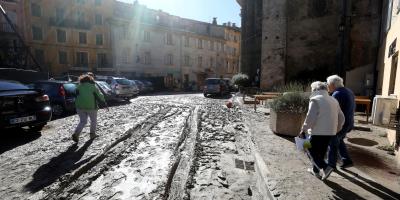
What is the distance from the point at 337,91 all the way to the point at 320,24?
58.1 ft

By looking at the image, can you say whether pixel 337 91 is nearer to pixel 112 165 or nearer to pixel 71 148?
pixel 112 165

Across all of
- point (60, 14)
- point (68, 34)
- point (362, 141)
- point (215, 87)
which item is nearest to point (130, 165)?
point (362, 141)

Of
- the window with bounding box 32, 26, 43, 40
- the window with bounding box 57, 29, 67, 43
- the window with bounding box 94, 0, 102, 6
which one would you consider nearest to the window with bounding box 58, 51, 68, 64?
the window with bounding box 57, 29, 67, 43

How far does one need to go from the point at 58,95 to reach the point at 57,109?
56cm

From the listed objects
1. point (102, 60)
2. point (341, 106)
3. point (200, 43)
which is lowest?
point (341, 106)

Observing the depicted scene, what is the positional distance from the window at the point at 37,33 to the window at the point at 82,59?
4645 millimetres

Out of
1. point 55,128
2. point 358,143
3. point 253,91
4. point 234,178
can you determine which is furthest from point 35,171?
point 253,91

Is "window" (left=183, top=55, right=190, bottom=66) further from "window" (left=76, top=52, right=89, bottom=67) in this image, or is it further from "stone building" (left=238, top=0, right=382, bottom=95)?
"stone building" (left=238, top=0, right=382, bottom=95)

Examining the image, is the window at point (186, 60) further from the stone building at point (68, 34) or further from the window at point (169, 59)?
the stone building at point (68, 34)

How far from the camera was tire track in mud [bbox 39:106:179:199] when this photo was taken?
374cm

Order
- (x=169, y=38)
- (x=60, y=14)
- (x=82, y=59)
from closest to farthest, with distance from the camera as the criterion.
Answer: (x=60, y=14) → (x=82, y=59) → (x=169, y=38)

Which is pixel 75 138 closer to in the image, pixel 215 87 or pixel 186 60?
pixel 215 87

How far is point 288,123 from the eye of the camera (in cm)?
720

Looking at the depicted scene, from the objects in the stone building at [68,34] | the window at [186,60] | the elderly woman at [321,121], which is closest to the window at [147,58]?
the stone building at [68,34]
